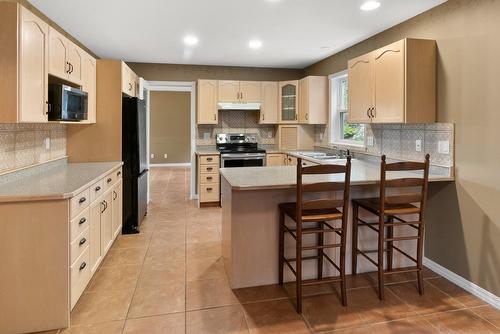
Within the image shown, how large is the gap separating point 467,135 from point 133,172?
3473 mm

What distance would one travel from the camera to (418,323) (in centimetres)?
227

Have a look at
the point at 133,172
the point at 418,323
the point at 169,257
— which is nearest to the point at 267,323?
the point at 418,323

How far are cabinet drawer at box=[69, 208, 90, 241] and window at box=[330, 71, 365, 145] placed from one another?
3539 mm

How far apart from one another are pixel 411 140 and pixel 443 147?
0.41 meters

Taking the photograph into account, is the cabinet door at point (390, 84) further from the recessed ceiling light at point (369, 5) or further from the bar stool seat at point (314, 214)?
the bar stool seat at point (314, 214)

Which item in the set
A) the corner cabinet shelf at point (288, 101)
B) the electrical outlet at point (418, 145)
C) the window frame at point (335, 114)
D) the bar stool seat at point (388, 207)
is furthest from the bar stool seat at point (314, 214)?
the corner cabinet shelf at point (288, 101)

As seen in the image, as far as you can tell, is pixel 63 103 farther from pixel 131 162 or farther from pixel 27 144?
pixel 131 162

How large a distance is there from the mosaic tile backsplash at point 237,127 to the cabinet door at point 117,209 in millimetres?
2295

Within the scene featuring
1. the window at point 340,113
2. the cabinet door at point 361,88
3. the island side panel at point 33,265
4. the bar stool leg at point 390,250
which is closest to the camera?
the island side panel at point 33,265

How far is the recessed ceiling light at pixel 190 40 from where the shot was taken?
406 cm

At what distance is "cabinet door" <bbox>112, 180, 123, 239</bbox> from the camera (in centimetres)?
360

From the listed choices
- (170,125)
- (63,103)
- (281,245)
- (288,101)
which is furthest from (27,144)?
(170,125)

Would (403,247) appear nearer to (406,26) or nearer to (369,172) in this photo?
(369,172)

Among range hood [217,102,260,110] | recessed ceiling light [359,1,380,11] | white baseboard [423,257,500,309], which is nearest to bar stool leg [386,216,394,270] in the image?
white baseboard [423,257,500,309]
